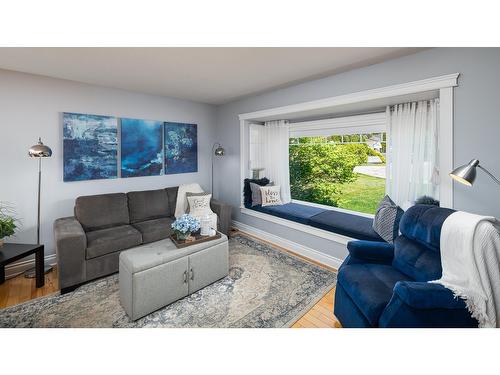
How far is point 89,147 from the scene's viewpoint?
10.7 feet

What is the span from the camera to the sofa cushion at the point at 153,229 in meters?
3.03

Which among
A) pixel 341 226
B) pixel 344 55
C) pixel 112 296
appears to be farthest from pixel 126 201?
pixel 344 55

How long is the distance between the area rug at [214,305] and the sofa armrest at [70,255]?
133mm

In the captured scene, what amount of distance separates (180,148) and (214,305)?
291 cm

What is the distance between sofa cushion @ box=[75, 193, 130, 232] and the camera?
9.70 feet

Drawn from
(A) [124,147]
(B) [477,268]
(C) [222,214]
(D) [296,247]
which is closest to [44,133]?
(A) [124,147]

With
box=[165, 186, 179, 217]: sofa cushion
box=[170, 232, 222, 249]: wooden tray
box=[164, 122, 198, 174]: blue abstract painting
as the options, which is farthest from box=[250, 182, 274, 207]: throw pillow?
box=[170, 232, 222, 249]: wooden tray

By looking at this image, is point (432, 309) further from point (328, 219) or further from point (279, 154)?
point (279, 154)

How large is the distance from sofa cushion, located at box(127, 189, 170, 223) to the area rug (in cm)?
99

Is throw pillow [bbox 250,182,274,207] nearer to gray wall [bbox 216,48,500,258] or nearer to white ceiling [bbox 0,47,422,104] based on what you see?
white ceiling [bbox 0,47,422,104]

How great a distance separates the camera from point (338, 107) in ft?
9.54

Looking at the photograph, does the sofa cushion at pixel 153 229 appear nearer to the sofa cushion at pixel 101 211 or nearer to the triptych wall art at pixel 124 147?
the sofa cushion at pixel 101 211

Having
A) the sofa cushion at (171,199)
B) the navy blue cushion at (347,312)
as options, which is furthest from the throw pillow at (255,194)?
the navy blue cushion at (347,312)

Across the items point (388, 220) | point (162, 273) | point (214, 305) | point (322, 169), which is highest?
point (322, 169)
